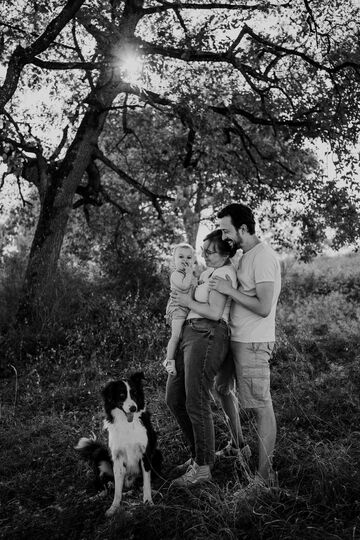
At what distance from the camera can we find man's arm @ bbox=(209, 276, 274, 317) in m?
4.41

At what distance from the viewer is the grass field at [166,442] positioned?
13.1 feet

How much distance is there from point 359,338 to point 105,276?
5.68 metres

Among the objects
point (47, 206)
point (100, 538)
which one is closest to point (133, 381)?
point (100, 538)

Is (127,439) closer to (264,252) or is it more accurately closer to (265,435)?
(265,435)

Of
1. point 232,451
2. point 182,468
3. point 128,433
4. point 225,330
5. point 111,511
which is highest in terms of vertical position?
point 225,330

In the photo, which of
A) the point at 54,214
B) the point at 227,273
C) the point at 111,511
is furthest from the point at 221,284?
the point at 54,214

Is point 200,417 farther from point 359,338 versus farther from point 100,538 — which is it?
point 359,338

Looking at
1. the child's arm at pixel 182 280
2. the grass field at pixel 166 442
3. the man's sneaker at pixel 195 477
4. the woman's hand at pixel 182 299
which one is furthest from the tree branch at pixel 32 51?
the man's sneaker at pixel 195 477

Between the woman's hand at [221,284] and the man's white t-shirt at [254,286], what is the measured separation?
14 centimetres

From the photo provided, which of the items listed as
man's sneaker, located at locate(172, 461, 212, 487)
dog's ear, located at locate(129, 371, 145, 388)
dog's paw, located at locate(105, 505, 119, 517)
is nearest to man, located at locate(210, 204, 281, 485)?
man's sneaker, located at locate(172, 461, 212, 487)

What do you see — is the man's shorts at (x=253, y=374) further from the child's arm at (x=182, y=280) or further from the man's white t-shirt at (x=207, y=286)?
the child's arm at (x=182, y=280)

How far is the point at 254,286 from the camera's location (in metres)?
4.59

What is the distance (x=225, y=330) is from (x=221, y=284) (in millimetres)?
388

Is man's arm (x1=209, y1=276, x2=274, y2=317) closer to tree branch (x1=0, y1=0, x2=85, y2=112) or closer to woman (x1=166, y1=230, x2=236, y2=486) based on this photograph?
woman (x1=166, y1=230, x2=236, y2=486)
